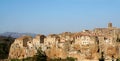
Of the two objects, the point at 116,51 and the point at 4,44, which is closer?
the point at 116,51

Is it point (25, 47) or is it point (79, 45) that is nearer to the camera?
point (79, 45)

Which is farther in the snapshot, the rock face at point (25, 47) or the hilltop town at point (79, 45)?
the rock face at point (25, 47)

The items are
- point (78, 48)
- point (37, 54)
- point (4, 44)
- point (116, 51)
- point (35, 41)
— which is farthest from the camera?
point (4, 44)

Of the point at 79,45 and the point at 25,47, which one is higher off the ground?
the point at 79,45

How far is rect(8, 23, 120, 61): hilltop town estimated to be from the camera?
127 feet

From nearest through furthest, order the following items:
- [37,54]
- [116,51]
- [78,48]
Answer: [116,51], [78,48], [37,54]

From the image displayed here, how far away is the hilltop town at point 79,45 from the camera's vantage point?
127ft

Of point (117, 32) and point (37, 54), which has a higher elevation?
point (117, 32)

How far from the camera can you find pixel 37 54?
43.7 metres

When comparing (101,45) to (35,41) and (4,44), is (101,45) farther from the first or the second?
(4,44)

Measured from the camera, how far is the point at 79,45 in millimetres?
40750

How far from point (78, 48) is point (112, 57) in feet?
15.2

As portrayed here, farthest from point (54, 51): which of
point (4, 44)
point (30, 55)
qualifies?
point (4, 44)

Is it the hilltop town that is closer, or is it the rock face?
the hilltop town
